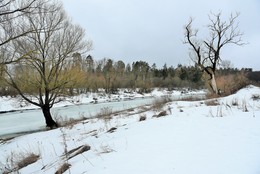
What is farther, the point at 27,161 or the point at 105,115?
the point at 105,115

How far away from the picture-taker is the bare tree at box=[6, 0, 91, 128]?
62.6 feet

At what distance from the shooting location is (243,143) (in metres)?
4.65

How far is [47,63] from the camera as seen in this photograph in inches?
789

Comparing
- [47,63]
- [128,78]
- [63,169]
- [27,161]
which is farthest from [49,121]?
[128,78]

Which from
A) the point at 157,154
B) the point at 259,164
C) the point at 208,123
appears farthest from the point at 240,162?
the point at 208,123

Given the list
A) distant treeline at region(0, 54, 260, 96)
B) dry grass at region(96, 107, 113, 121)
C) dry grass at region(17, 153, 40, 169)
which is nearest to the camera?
dry grass at region(17, 153, 40, 169)

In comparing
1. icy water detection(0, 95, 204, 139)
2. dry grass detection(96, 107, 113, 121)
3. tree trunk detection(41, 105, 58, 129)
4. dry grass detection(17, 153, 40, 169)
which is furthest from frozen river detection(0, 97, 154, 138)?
dry grass detection(17, 153, 40, 169)

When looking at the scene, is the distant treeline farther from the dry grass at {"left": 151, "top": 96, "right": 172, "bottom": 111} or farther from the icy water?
the dry grass at {"left": 151, "top": 96, "right": 172, "bottom": 111}

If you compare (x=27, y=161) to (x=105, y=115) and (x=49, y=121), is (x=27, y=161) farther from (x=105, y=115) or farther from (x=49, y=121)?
(x=49, y=121)

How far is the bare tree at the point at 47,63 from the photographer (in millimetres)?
19078

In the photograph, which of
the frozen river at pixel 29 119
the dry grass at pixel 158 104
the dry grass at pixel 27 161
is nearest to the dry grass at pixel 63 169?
the dry grass at pixel 27 161

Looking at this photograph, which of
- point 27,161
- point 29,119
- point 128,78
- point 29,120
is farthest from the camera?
point 128,78

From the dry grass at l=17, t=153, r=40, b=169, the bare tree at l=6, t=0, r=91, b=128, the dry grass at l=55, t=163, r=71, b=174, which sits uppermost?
the bare tree at l=6, t=0, r=91, b=128

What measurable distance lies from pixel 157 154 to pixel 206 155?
0.83 m
